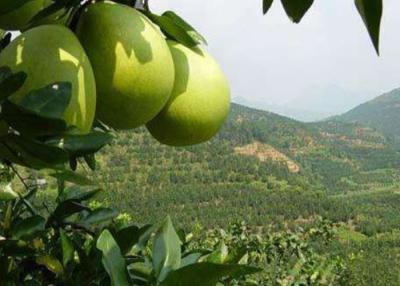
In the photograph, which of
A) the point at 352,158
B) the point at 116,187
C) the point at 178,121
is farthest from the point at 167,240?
the point at 352,158

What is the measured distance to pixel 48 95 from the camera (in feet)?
2.31

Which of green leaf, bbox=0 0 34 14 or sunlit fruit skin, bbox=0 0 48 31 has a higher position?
green leaf, bbox=0 0 34 14

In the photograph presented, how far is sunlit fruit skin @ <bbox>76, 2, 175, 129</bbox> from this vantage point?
2.72 feet

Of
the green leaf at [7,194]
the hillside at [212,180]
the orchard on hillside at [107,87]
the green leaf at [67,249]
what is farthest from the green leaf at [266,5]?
the hillside at [212,180]

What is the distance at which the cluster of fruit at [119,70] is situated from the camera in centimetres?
77

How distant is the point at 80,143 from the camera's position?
0.77m

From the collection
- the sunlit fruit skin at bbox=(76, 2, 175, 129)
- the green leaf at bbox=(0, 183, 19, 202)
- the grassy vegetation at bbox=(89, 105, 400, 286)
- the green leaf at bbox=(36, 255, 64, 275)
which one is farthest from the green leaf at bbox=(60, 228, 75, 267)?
the grassy vegetation at bbox=(89, 105, 400, 286)

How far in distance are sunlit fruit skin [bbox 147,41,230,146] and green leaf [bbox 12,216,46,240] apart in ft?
2.27

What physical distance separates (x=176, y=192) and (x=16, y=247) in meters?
67.3

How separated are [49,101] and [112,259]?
15.1 inches

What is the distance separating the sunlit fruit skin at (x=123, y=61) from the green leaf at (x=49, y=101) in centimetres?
12

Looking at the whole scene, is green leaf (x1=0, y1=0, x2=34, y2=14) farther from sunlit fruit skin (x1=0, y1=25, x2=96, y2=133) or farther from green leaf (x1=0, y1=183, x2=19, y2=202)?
green leaf (x1=0, y1=183, x2=19, y2=202)

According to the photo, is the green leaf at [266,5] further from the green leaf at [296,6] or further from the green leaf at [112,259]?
the green leaf at [112,259]

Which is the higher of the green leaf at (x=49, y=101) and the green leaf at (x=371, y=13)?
the green leaf at (x=371, y=13)
